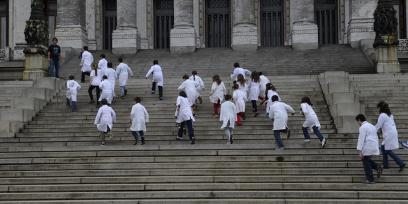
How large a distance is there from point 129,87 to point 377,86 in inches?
375

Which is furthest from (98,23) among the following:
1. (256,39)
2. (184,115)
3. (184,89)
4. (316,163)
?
(316,163)

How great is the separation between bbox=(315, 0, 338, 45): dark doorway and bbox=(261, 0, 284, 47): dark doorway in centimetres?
229

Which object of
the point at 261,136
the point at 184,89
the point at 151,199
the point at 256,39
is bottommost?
the point at 151,199

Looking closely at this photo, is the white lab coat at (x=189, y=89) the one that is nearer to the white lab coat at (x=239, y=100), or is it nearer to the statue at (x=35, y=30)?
the white lab coat at (x=239, y=100)

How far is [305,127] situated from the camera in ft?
60.1

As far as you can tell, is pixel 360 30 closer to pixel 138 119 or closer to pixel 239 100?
pixel 239 100

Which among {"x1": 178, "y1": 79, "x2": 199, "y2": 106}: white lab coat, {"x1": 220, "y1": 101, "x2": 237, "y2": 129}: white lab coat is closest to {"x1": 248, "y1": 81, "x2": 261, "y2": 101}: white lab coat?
{"x1": 178, "y1": 79, "x2": 199, "y2": 106}: white lab coat

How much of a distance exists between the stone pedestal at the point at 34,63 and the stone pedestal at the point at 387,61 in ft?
48.8

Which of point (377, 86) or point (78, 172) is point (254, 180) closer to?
point (78, 172)

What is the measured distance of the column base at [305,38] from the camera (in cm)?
3703

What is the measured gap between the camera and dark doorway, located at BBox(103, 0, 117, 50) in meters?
42.6

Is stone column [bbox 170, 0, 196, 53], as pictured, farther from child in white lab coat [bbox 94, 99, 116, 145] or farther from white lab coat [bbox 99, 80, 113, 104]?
child in white lab coat [bbox 94, 99, 116, 145]

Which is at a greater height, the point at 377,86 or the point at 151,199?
the point at 377,86

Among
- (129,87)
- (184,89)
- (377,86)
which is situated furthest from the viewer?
(129,87)
